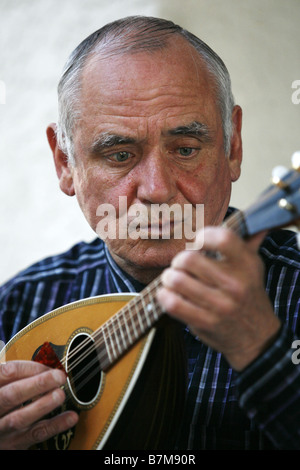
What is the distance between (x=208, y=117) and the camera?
4.18 ft

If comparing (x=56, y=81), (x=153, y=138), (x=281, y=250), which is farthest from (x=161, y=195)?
(x=56, y=81)

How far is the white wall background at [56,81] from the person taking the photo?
2309 mm

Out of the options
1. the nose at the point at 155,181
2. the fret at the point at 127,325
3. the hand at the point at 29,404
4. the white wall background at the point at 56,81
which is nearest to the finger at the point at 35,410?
the hand at the point at 29,404

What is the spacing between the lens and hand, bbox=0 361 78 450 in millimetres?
966

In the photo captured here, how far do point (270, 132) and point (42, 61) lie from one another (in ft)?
3.75

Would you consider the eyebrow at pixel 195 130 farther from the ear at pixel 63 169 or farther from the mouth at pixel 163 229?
the ear at pixel 63 169

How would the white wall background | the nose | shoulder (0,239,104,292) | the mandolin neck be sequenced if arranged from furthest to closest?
the white wall background → shoulder (0,239,104,292) → the nose → the mandolin neck

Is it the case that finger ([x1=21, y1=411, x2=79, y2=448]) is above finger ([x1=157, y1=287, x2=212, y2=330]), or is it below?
below

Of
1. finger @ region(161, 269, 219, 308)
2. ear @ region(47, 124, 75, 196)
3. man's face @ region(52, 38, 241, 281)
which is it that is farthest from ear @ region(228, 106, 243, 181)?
finger @ region(161, 269, 219, 308)

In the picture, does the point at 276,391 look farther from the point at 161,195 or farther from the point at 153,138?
the point at 153,138

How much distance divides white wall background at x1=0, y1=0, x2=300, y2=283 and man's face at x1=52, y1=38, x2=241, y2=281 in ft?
3.60

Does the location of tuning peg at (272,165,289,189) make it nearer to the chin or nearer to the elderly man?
the elderly man

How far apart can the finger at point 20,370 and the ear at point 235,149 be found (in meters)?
0.72
